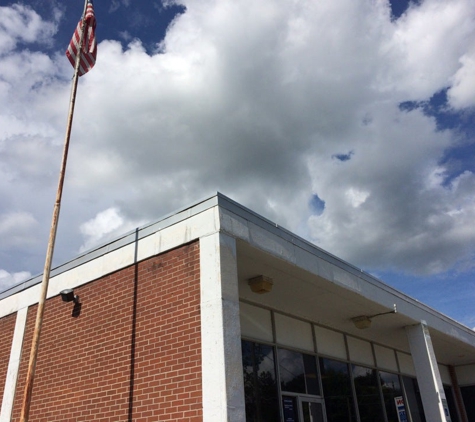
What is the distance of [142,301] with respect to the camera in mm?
7988

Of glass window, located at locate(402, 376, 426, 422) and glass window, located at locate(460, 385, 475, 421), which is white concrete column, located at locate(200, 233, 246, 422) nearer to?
glass window, located at locate(402, 376, 426, 422)

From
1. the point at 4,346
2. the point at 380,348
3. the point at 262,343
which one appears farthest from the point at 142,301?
the point at 380,348

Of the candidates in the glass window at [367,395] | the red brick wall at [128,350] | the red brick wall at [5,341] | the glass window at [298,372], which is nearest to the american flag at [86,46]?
the red brick wall at [128,350]

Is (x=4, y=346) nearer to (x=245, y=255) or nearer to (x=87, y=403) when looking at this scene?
(x=87, y=403)

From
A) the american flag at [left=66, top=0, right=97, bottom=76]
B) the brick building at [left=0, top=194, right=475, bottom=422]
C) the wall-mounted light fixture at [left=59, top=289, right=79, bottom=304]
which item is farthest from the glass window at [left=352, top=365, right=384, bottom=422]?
the american flag at [left=66, top=0, right=97, bottom=76]

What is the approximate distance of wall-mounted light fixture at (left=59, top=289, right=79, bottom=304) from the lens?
29.9ft

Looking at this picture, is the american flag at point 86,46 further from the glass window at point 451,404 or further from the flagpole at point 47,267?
the glass window at point 451,404

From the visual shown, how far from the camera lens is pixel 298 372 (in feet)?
37.2

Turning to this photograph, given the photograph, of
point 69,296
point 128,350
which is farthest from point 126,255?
point 128,350

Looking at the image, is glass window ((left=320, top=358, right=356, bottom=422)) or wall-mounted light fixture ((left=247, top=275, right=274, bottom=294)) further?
glass window ((left=320, top=358, right=356, bottom=422))

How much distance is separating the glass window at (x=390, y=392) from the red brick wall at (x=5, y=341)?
10142 mm

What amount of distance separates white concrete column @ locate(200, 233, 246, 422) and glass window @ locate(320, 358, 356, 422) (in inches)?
242

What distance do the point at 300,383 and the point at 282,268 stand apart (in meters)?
3.88

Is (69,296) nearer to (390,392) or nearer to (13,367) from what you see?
(13,367)
